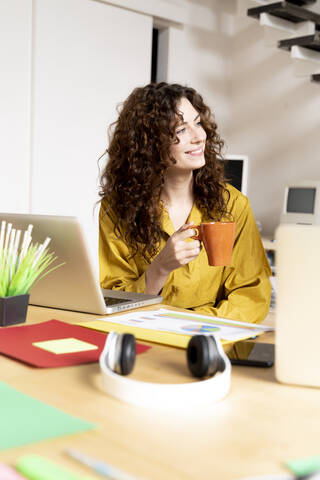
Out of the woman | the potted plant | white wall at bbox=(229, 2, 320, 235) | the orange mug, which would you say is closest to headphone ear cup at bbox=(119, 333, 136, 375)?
the potted plant

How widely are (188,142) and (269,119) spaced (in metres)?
2.60

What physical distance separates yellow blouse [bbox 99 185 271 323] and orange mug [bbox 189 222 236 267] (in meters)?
0.41

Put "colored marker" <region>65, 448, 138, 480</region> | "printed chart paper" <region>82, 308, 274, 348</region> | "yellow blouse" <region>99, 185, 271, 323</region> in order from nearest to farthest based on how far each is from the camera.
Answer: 1. "colored marker" <region>65, 448, 138, 480</region>
2. "printed chart paper" <region>82, 308, 274, 348</region>
3. "yellow blouse" <region>99, 185, 271, 323</region>

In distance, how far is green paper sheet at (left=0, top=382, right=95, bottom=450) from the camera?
63cm

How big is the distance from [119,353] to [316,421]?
0.28 meters

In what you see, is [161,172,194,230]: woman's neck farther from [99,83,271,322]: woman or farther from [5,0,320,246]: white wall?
[5,0,320,246]: white wall

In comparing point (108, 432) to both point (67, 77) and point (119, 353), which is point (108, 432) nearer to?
point (119, 353)

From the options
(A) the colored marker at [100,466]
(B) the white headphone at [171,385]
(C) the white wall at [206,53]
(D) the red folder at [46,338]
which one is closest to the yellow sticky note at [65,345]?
(D) the red folder at [46,338]

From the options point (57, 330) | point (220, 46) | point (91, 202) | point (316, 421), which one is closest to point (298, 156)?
point (220, 46)

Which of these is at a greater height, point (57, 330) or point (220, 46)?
point (220, 46)

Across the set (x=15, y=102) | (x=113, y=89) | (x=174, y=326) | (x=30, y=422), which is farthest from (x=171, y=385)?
(x=113, y=89)

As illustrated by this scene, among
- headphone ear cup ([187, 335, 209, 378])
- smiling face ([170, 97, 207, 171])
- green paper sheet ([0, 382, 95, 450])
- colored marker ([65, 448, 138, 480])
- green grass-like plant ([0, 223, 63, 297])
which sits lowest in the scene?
green paper sheet ([0, 382, 95, 450])

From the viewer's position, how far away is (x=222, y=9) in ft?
14.9

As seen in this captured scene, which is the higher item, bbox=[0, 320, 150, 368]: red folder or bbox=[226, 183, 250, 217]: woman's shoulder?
bbox=[226, 183, 250, 217]: woman's shoulder
